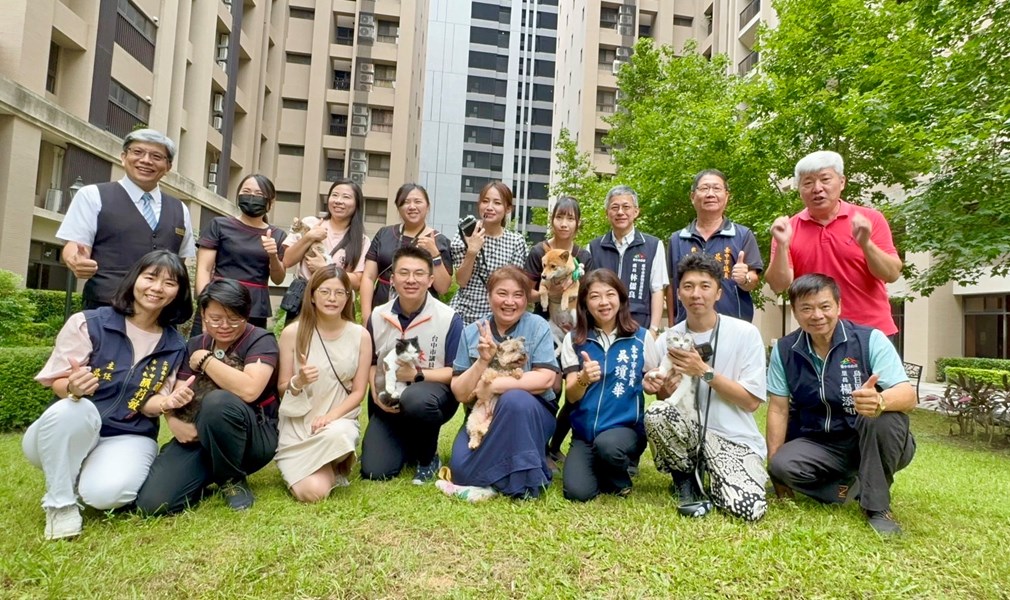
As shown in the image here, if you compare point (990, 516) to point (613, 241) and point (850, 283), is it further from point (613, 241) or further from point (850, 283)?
point (613, 241)

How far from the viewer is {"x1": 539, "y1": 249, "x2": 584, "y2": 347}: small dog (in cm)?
445

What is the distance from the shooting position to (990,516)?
399cm

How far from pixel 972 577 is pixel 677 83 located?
1589 cm

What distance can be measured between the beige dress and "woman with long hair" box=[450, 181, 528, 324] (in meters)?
0.98

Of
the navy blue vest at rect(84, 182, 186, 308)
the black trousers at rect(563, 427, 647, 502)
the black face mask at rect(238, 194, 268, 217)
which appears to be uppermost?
the black face mask at rect(238, 194, 268, 217)

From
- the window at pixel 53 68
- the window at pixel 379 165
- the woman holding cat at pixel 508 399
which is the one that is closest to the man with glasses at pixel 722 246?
the woman holding cat at pixel 508 399

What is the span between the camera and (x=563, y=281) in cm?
446

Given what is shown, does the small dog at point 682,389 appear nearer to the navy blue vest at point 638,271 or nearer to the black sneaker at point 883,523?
the navy blue vest at point 638,271

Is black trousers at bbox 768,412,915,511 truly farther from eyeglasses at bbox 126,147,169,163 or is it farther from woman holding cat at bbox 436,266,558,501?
eyeglasses at bbox 126,147,169,163

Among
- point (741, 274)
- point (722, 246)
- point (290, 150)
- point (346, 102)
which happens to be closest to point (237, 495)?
point (741, 274)

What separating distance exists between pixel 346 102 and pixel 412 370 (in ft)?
105

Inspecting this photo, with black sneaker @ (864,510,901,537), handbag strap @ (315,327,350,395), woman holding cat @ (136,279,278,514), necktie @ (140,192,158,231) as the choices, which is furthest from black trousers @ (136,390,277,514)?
black sneaker @ (864,510,901,537)

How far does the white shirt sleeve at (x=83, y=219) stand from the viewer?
3.90 m

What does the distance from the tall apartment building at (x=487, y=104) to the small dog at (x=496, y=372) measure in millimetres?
45431
